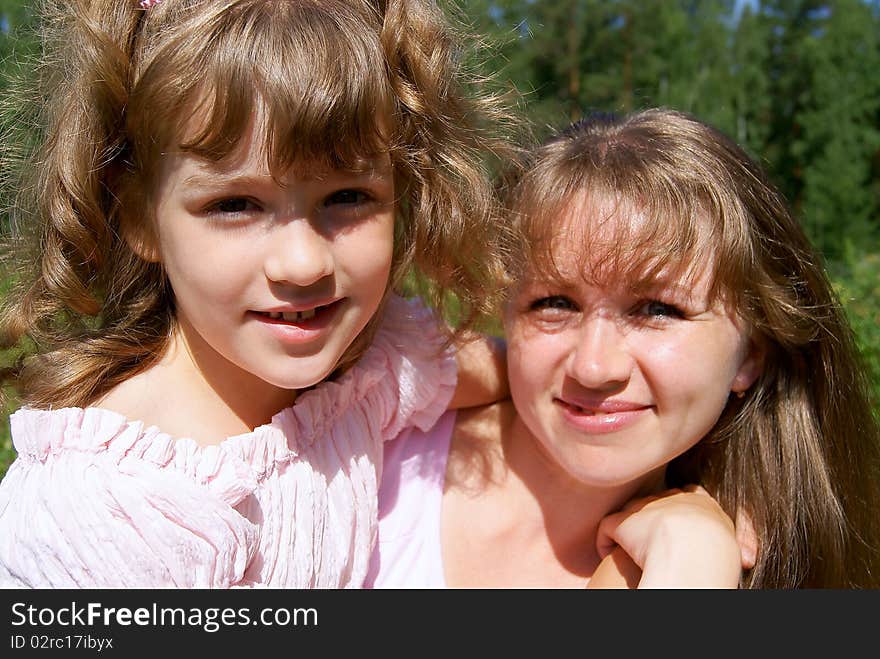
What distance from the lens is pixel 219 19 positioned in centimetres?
187

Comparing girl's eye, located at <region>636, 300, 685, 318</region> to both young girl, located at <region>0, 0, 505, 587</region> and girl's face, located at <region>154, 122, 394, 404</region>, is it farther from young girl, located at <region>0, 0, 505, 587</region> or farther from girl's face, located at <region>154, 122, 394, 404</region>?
girl's face, located at <region>154, 122, 394, 404</region>

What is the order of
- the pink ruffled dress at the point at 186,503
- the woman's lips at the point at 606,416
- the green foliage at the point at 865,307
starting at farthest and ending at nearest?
the green foliage at the point at 865,307
the woman's lips at the point at 606,416
the pink ruffled dress at the point at 186,503

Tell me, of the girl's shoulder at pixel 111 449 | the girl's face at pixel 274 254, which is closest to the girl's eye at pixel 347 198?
the girl's face at pixel 274 254

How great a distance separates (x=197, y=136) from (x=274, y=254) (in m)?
0.29

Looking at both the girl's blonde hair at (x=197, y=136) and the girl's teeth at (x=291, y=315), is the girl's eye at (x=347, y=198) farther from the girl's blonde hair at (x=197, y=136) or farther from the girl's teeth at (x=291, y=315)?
the girl's teeth at (x=291, y=315)

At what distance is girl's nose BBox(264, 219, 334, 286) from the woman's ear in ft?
3.96

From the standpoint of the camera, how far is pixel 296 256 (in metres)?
1.84

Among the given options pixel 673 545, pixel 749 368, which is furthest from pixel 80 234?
pixel 749 368

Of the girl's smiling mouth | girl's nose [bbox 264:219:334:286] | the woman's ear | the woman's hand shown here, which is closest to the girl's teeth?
the girl's smiling mouth

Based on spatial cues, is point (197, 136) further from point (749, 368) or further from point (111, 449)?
point (749, 368)

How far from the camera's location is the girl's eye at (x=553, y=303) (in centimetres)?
229

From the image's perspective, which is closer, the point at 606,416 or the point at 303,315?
the point at 303,315

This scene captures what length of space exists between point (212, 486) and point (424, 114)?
39.8 inches

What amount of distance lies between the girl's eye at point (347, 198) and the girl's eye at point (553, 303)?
0.58m
